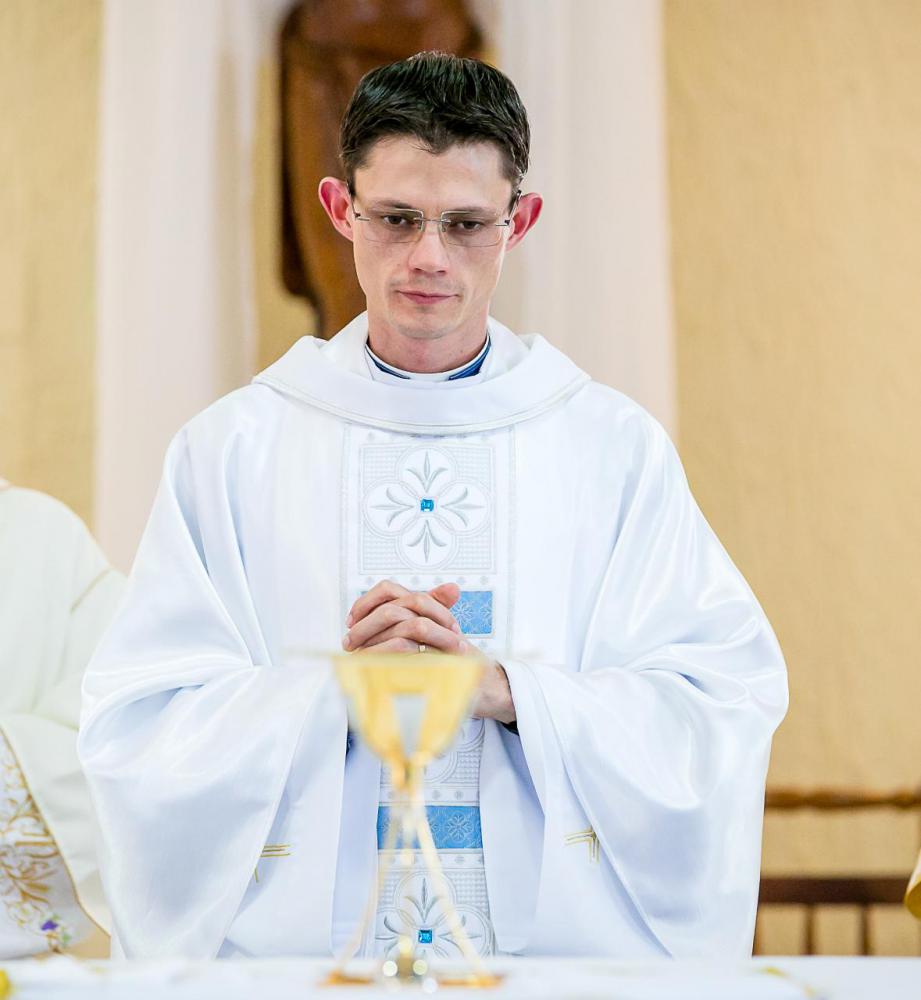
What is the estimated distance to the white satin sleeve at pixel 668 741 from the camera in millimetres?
2281

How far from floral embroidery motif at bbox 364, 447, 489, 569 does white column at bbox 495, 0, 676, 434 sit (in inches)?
77.1

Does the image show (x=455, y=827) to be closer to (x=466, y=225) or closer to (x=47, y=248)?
(x=466, y=225)

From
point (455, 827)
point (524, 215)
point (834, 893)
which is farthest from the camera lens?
point (834, 893)

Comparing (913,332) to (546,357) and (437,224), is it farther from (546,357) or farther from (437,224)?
(437,224)

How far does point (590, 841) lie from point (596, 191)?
2751 millimetres

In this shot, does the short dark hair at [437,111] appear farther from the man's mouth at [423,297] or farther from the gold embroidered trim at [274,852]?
the gold embroidered trim at [274,852]

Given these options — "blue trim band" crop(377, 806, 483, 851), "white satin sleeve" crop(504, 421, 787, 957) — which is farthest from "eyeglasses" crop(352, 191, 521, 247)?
"blue trim band" crop(377, 806, 483, 851)

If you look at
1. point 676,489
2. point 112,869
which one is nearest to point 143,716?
point 112,869

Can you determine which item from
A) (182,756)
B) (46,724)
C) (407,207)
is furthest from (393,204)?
(46,724)

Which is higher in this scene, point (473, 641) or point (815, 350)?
point (815, 350)

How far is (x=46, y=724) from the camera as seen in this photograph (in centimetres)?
336

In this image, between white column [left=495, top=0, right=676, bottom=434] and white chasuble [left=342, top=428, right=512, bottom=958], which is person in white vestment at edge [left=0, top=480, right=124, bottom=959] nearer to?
white chasuble [left=342, top=428, right=512, bottom=958]

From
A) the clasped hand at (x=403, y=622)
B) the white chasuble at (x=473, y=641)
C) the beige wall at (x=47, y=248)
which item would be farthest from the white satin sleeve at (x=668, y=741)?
the beige wall at (x=47, y=248)

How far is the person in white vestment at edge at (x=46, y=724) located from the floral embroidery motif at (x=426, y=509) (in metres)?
1.14
